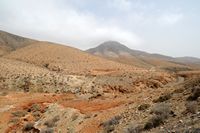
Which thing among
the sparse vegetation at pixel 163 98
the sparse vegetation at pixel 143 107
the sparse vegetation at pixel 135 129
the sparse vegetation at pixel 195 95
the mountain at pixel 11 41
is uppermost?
the mountain at pixel 11 41

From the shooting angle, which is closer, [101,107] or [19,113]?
Answer: [101,107]

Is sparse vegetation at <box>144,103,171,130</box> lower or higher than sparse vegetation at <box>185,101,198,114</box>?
lower

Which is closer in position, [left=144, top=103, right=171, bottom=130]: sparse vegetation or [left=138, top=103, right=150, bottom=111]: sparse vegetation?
[left=144, top=103, right=171, bottom=130]: sparse vegetation

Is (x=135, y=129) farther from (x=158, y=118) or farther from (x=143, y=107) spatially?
(x=143, y=107)

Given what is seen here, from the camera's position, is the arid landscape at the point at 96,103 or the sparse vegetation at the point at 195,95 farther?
the sparse vegetation at the point at 195,95

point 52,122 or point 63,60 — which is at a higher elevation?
point 63,60

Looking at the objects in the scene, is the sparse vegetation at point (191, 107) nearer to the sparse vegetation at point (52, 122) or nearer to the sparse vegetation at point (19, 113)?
the sparse vegetation at point (52, 122)

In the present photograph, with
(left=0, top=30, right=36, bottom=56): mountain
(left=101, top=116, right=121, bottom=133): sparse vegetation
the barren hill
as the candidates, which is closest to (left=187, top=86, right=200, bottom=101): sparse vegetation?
(left=101, top=116, right=121, bottom=133): sparse vegetation

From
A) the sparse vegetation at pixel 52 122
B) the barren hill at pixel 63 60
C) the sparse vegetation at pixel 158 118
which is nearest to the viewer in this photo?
the sparse vegetation at pixel 158 118

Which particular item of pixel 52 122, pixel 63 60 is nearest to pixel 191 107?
pixel 52 122

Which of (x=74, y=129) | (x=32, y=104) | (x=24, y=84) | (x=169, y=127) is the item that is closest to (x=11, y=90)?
(x=24, y=84)

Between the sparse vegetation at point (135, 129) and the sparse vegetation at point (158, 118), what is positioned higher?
the sparse vegetation at point (158, 118)

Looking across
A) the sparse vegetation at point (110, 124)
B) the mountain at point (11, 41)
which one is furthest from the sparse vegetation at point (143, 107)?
the mountain at point (11, 41)

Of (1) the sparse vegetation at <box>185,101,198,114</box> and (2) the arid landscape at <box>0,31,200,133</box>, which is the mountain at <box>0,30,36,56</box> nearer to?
(2) the arid landscape at <box>0,31,200,133</box>
